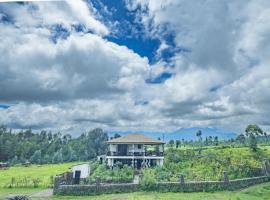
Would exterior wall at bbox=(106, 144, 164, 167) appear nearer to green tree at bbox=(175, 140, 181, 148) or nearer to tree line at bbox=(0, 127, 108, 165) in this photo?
green tree at bbox=(175, 140, 181, 148)

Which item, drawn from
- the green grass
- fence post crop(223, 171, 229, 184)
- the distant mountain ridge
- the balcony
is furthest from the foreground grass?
the balcony

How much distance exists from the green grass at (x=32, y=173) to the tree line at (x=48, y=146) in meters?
0.89

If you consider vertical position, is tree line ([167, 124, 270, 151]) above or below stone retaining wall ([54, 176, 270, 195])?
above

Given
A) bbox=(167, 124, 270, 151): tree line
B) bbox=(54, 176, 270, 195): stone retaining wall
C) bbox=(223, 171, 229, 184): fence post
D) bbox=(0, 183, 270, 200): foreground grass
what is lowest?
bbox=(0, 183, 270, 200): foreground grass

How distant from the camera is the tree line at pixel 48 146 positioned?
11828 mm

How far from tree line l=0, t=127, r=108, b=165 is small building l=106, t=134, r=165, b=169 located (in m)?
1.49

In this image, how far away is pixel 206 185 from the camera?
6.98 metres

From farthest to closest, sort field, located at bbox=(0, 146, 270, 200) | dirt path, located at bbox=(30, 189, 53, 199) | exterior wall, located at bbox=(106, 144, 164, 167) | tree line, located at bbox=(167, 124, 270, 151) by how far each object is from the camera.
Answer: exterior wall, located at bbox=(106, 144, 164, 167)
tree line, located at bbox=(167, 124, 270, 151)
dirt path, located at bbox=(30, 189, 53, 199)
field, located at bbox=(0, 146, 270, 200)

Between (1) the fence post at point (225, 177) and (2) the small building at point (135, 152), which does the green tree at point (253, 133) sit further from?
(2) the small building at point (135, 152)

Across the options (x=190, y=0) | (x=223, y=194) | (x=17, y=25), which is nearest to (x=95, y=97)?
(x=17, y=25)

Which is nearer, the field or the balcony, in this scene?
the field

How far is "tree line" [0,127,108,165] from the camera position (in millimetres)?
11828

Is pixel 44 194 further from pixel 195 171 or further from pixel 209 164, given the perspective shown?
pixel 209 164

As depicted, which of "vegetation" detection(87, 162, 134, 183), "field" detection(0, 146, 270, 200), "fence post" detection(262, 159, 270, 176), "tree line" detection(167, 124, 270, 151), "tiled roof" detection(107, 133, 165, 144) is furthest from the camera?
"tiled roof" detection(107, 133, 165, 144)
